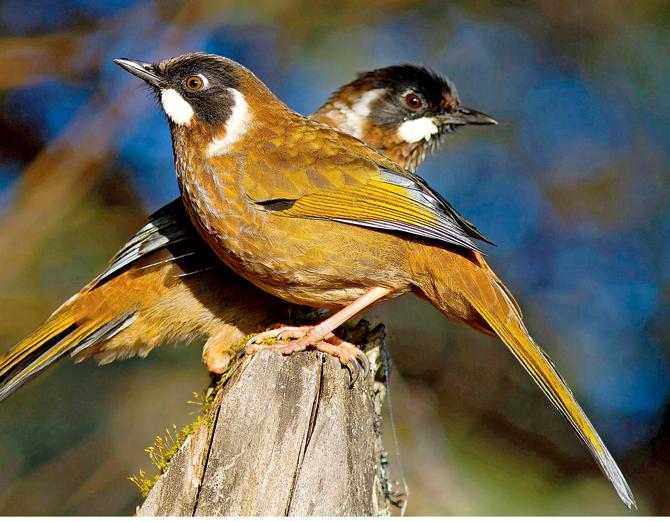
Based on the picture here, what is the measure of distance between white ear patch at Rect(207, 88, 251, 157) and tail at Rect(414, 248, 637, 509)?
0.96 metres

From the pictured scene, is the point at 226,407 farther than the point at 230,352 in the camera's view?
No

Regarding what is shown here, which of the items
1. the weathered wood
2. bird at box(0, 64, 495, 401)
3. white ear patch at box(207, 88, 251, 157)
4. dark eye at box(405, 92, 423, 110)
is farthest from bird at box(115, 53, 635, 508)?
dark eye at box(405, 92, 423, 110)

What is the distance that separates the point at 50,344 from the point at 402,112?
89.4 inches

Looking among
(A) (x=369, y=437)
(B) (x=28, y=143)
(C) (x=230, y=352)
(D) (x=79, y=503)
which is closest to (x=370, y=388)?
(A) (x=369, y=437)

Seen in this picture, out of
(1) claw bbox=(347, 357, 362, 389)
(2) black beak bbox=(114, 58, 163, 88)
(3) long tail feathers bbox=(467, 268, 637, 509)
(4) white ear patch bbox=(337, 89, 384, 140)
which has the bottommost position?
(3) long tail feathers bbox=(467, 268, 637, 509)

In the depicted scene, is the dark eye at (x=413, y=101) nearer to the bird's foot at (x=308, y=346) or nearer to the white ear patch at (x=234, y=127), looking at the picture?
the white ear patch at (x=234, y=127)

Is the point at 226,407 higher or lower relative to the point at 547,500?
higher

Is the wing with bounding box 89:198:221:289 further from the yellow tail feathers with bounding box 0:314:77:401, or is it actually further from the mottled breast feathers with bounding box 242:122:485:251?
the mottled breast feathers with bounding box 242:122:485:251

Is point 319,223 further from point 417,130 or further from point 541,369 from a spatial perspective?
point 417,130

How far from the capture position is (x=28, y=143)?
21.0 feet

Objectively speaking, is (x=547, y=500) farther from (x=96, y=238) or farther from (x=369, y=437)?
(x=96, y=238)

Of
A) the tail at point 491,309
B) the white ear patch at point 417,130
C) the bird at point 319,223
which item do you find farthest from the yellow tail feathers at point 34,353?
the white ear patch at point 417,130

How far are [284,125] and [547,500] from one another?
10.5 feet

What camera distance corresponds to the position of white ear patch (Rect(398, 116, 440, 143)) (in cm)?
494
